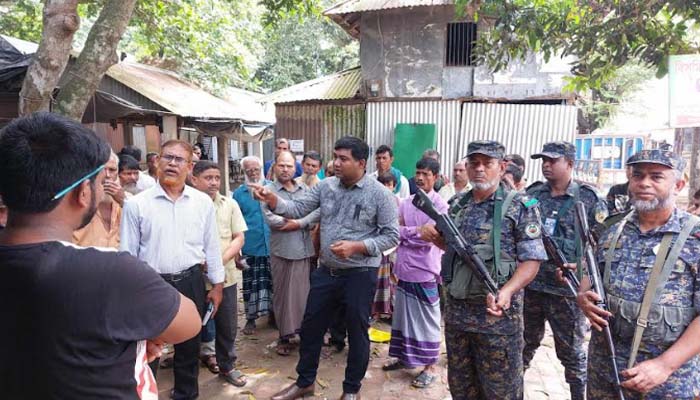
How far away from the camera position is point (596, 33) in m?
4.25

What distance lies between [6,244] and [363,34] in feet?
34.0

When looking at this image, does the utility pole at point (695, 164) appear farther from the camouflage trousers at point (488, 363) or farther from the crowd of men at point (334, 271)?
the camouflage trousers at point (488, 363)

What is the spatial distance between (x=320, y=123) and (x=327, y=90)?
2.78 feet

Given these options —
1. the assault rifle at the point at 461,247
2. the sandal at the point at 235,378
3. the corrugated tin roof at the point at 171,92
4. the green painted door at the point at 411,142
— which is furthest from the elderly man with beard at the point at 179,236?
the green painted door at the point at 411,142

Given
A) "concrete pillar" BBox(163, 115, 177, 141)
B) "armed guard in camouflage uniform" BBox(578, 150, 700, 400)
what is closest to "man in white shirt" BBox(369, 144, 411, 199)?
"armed guard in camouflage uniform" BBox(578, 150, 700, 400)

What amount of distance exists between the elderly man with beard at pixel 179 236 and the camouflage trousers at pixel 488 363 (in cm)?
174

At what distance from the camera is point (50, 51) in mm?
4004

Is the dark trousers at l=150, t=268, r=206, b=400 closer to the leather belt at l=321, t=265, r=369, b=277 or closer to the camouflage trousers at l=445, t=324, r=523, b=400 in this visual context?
the leather belt at l=321, t=265, r=369, b=277

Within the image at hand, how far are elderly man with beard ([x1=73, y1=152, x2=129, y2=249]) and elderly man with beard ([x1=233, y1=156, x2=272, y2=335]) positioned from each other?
1428 millimetres

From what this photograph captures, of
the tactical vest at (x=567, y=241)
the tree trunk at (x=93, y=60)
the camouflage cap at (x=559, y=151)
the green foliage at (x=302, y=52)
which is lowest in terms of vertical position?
the tactical vest at (x=567, y=241)

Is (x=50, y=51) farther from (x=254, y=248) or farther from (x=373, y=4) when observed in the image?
(x=373, y=4)

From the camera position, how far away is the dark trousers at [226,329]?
378 cm

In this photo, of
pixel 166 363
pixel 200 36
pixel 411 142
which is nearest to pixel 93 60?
pixel 166 363

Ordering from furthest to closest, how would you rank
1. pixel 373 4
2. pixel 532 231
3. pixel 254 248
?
1. pixel 373 4
2. pixel 254 248
3. pixel 532 231
